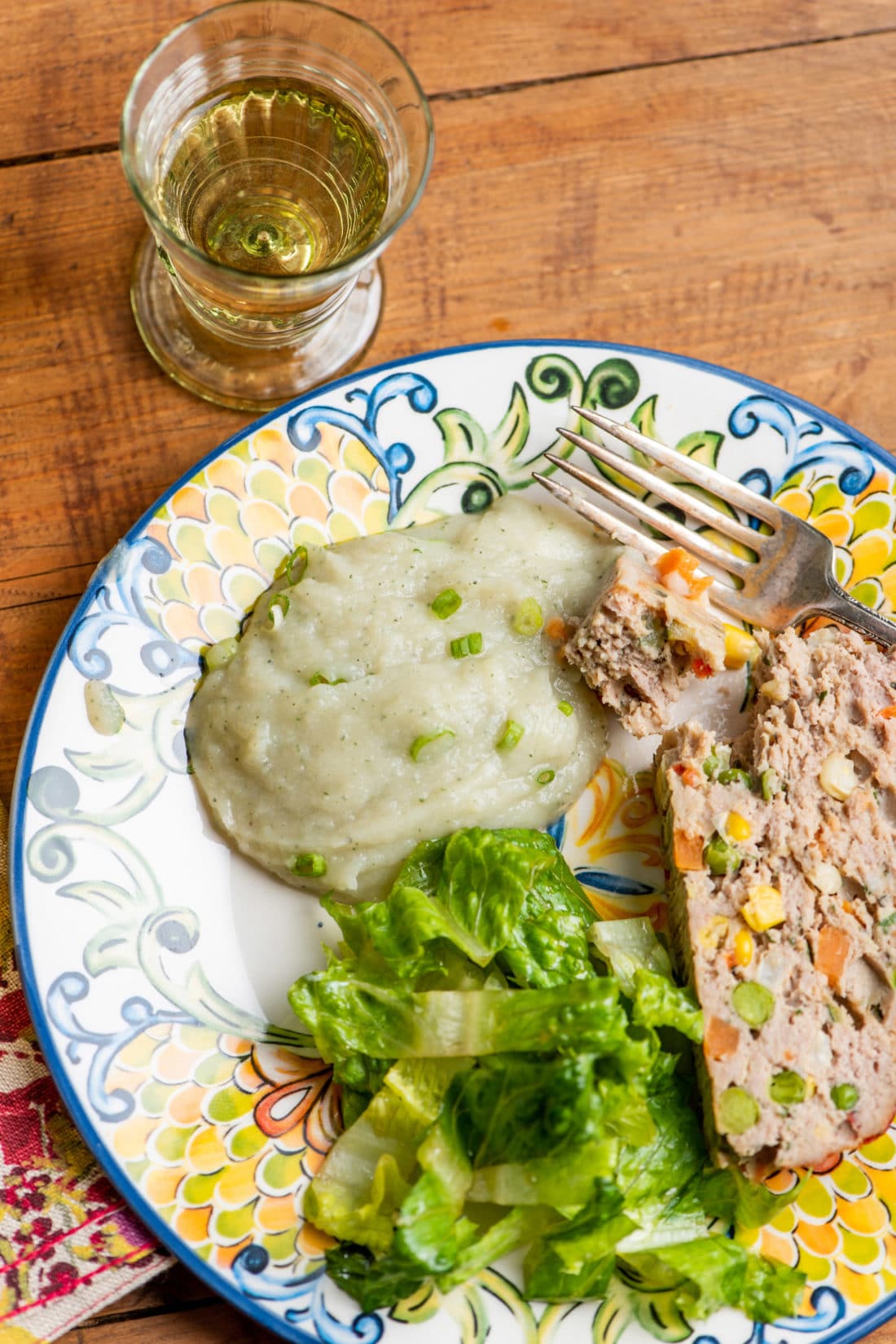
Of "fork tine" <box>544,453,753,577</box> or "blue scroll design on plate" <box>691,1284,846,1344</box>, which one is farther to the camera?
"fork tine" <box>544,453,753,577</box>

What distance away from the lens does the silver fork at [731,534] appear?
11.4 ft

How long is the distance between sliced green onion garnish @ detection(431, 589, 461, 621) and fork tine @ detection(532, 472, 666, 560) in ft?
1.49

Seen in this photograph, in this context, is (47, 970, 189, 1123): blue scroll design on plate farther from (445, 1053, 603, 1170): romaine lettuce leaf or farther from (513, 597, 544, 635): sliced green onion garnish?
(513, 597, 544, 635): sliced green onion garnish

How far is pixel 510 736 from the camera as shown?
126 inches

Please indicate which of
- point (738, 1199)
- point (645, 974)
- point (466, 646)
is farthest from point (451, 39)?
point (738, 1199)

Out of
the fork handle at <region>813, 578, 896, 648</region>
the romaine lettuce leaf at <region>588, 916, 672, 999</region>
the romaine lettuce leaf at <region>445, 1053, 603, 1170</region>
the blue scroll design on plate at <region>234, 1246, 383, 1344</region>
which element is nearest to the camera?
the romaine lettuce leaf at <region>445, 1053, 603, 1170</region>

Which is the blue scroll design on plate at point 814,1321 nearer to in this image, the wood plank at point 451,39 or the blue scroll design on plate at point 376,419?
the blue scroll design on plate at point 376,419

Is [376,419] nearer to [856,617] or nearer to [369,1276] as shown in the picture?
[856,617]

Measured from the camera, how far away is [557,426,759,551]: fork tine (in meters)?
3.47

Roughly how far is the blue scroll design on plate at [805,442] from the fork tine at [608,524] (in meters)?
0.43

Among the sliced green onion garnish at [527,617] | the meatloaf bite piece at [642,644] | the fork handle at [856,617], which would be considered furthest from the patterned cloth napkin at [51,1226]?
the fork handle at [856,617]

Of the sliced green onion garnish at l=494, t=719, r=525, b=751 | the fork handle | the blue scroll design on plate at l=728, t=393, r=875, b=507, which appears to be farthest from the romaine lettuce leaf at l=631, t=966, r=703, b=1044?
the blue scroll design on plate at l=728, t=393, r=875, b=507

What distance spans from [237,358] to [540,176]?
118 centimetres

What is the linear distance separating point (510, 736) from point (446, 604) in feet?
1.33
